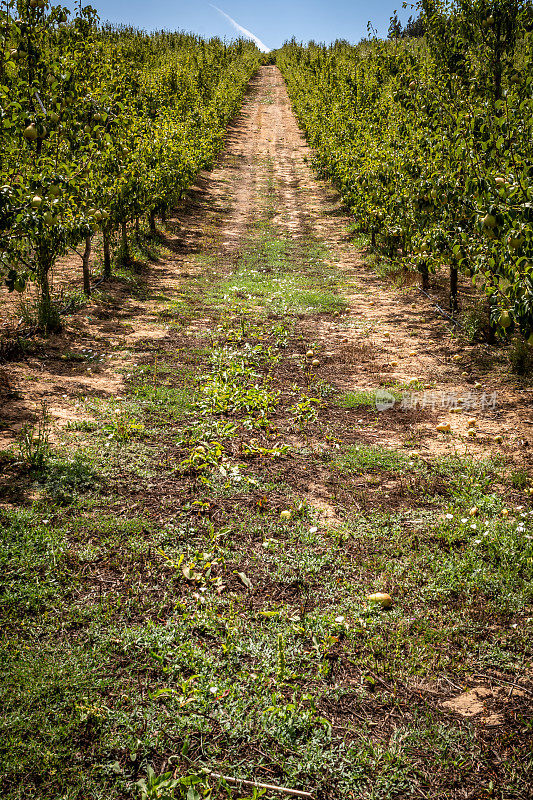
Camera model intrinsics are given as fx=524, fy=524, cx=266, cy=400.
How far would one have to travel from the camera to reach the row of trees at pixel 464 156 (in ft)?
14.8

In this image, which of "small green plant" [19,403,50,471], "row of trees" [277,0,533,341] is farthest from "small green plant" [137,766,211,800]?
"row of trees" [277,0,533,341]

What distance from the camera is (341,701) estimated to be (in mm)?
2652

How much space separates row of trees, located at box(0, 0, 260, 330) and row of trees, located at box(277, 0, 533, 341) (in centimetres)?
372

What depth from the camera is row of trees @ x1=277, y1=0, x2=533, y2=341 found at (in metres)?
4.52

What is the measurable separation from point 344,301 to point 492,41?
412 centimetres

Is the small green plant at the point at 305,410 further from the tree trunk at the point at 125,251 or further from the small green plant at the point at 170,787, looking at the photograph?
the tree trunk at the point at 125,251

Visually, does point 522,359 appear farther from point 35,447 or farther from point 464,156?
point 35,447

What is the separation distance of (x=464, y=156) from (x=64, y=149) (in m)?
5.23

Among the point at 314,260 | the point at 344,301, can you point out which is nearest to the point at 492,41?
the point at 344,301

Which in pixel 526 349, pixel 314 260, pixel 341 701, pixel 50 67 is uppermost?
pixel 50 67

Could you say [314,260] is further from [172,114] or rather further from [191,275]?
[172,114]

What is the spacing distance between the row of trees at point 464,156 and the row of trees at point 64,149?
372cm

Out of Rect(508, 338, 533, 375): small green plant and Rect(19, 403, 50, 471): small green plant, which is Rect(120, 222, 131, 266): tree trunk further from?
Rect(508, 338, 533, 375): small green plant

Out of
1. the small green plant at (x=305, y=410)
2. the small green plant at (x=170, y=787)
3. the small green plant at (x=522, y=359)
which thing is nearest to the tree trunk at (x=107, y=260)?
the small green plant at (x=305, y=410)
